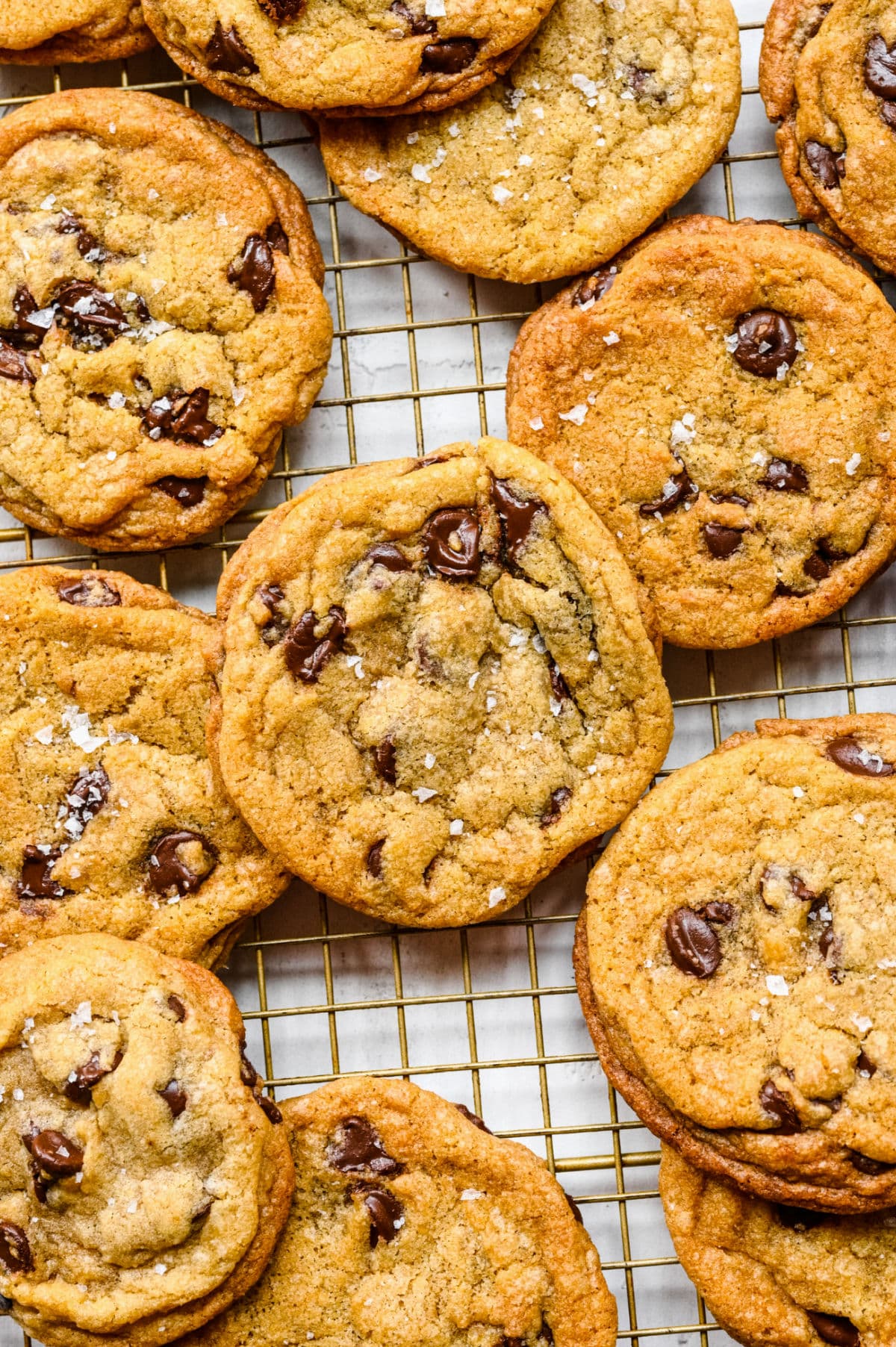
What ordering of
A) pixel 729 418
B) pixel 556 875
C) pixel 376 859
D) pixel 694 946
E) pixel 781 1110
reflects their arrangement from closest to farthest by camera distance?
pixel 781 1110 < pixel 694 946 < pixel 376 859 < pixel 729 418 < pixel 556 875

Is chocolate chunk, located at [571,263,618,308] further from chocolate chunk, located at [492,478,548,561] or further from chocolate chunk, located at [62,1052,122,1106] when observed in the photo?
chocolate chunk, located at [62,1052,122,1106]

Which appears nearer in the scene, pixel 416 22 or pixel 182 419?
pixel 416 22

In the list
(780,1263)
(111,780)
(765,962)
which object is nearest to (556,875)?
(765,962)

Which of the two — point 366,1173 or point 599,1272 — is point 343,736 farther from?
point 599,1272

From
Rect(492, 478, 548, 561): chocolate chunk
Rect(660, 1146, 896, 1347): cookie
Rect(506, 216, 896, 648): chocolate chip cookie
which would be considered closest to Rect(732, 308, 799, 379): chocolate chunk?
Rect(506, 216, 896, 648): chocolate chip cookie

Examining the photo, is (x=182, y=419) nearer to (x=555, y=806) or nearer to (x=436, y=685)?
(x=436, y=685)

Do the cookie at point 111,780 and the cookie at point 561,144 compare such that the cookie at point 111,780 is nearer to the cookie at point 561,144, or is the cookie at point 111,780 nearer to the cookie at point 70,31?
the cookie at point 561,144

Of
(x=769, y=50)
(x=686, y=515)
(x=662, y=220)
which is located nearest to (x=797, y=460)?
(x=686, y=515)
